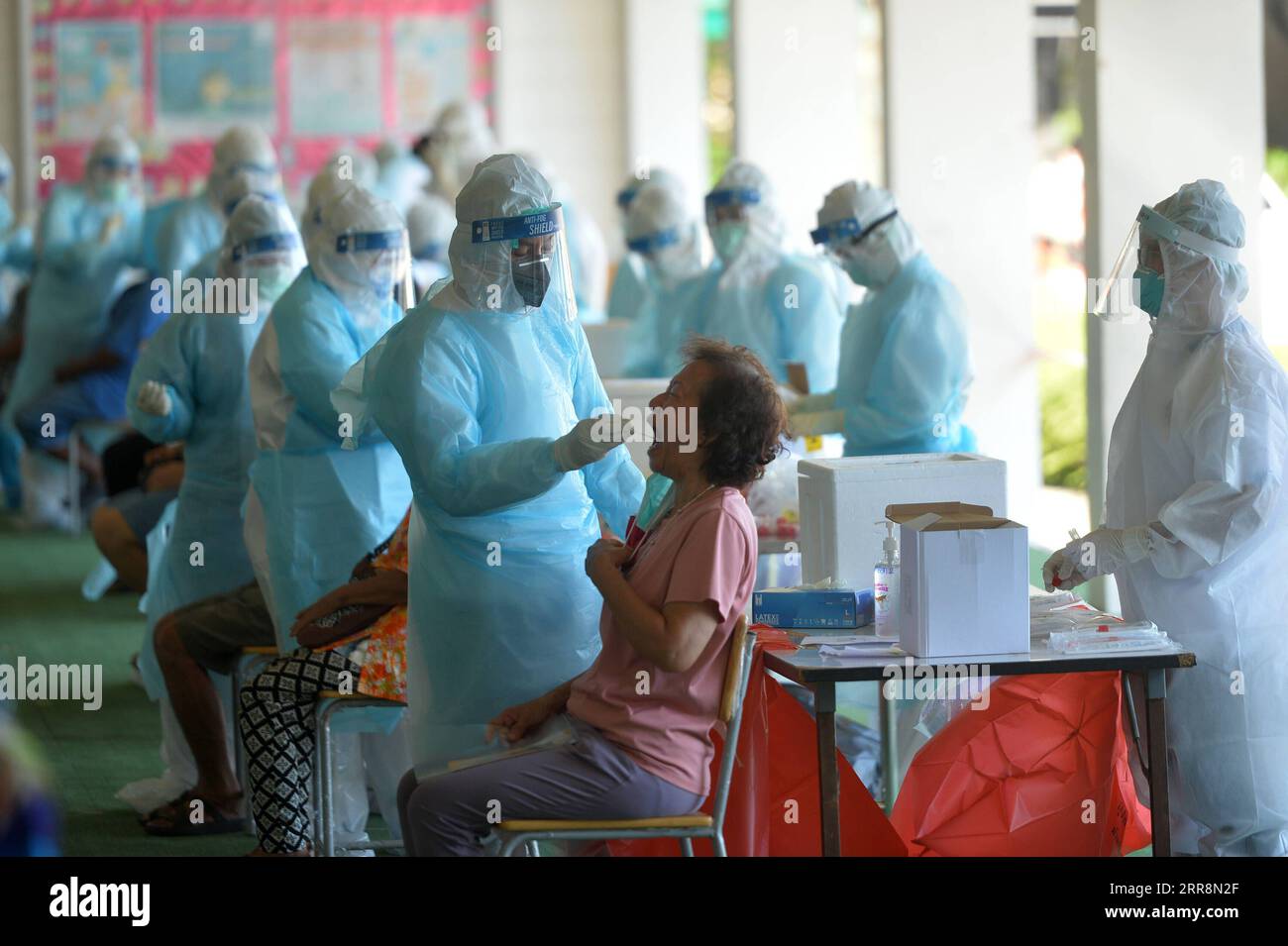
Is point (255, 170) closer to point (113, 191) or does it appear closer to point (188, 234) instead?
point (188, 234)

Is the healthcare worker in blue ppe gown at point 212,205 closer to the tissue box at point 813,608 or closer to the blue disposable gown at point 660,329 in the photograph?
the blue disposable gown at point 660,329

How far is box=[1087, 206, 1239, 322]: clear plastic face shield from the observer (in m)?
3.60

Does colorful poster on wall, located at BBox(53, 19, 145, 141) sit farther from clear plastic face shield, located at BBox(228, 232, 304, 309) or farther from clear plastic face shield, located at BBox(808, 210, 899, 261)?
clear plastic face shield, located at BBox(808, 210, 899, 261)

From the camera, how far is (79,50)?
550 inches

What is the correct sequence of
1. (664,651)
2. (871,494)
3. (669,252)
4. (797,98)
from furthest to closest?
(797,98) < (669,252) < (871,494) < (664,651)

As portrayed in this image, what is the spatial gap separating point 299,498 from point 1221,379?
2.21 metres

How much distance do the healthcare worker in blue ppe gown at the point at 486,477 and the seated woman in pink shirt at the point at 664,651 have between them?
32 cm

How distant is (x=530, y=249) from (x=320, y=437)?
1.15 metres

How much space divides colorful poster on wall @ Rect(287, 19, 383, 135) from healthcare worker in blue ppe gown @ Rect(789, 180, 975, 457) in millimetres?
9726

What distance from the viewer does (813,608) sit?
361cm

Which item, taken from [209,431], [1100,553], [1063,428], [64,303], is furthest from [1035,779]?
[64,303]

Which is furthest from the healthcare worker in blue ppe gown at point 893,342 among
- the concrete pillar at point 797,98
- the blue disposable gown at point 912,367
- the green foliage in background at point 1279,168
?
the green foliage in background at point 1279,168
